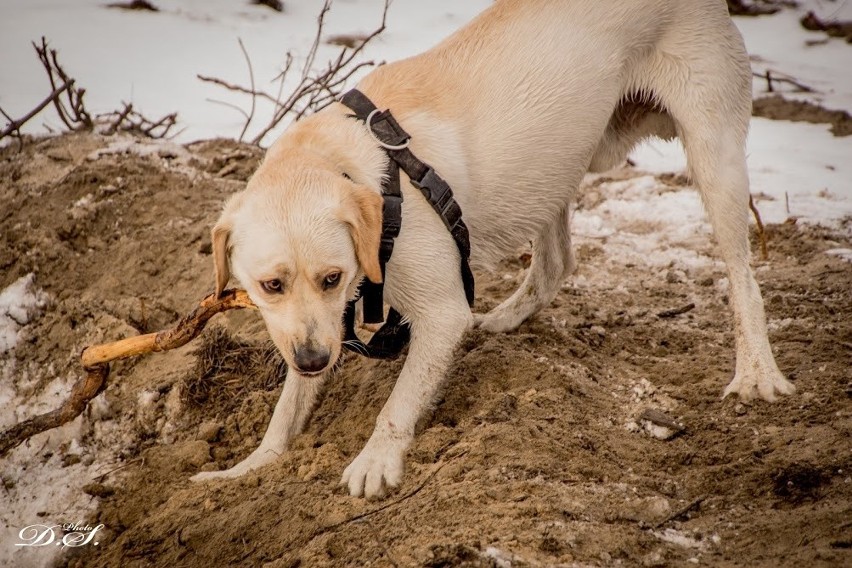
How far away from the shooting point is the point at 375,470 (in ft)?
9.79

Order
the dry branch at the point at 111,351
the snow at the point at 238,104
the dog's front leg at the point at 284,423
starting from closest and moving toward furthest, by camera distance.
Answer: the dry branch at the point at 111,351 < the dog's front leg at the point at 284,423 < the snow at the point at 238,104

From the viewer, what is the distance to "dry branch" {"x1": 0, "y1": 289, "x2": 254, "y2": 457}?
325cm

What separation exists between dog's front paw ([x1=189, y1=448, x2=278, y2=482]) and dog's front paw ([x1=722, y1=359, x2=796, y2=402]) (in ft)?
6.56

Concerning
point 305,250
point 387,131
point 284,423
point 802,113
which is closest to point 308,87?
point 387,131

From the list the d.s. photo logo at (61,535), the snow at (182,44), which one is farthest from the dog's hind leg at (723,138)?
the snow at (182,44)

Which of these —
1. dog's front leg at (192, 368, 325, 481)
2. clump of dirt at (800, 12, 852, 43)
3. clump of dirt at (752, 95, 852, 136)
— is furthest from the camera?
clump of dirt at (800, 12, 852, 43)

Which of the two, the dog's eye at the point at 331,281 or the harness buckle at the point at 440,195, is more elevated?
the harness buckle at the point at 440,195

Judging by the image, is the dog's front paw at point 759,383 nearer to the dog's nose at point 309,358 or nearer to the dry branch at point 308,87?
the dog's nose at point 309,358

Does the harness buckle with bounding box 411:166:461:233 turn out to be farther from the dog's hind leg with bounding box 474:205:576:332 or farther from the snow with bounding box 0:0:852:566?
the snow with bounding box 0:0:852:566

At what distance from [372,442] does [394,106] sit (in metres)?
1.38

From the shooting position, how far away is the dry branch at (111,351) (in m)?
3.25

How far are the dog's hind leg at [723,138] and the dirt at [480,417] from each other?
12.7 inches

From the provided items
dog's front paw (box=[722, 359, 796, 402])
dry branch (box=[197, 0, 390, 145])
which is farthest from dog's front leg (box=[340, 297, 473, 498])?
dry branch (box=[197, 0, 390, 145])

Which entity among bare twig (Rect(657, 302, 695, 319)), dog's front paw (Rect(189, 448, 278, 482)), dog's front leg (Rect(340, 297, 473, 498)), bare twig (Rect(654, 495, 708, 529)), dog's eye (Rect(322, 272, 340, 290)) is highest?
dog's eye (Rect(322, 272, 340, 290))
